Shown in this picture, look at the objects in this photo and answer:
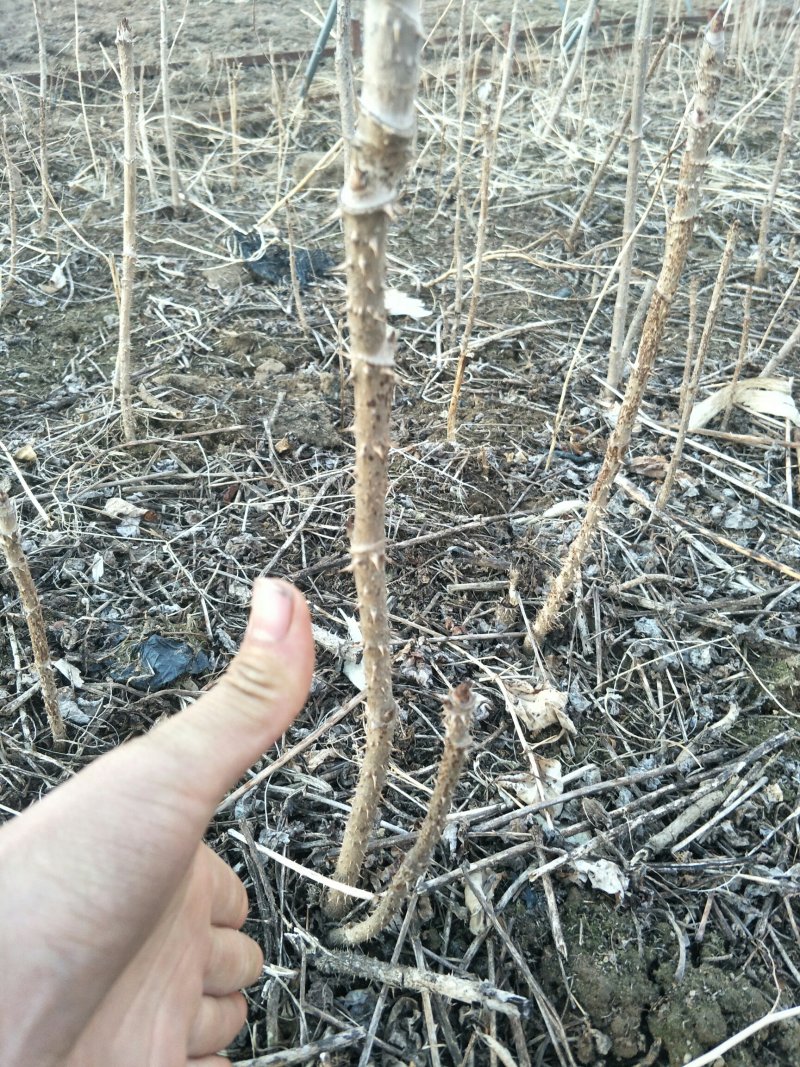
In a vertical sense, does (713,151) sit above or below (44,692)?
above

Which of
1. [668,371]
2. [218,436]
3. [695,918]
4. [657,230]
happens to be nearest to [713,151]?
[657,230]

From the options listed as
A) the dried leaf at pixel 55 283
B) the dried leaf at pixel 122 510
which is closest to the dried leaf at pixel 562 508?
the dried leaf at pixel 122 510

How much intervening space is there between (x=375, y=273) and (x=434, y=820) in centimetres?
73

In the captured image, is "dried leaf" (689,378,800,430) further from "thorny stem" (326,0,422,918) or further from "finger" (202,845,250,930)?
"finger" (202,845,250,930)

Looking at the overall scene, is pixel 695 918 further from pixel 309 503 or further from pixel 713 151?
pixel 713 151

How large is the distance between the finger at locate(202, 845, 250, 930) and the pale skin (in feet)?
0.49

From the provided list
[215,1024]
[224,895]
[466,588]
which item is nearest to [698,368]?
[466,588]

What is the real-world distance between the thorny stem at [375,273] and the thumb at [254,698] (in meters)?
0.11

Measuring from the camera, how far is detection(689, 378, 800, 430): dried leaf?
2.62 metres

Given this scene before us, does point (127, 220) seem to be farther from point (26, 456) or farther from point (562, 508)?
point (562, 508)

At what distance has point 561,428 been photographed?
8.61ft

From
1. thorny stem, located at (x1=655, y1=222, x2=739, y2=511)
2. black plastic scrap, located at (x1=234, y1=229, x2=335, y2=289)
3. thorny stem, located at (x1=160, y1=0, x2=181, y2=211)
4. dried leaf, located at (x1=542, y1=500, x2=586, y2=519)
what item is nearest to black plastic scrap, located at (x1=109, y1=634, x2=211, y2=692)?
dried leaf, located at (x1=542, y1=500, x2=586, y2=519)

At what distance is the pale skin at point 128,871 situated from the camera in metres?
0.88

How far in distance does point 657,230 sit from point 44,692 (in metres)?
3.28
